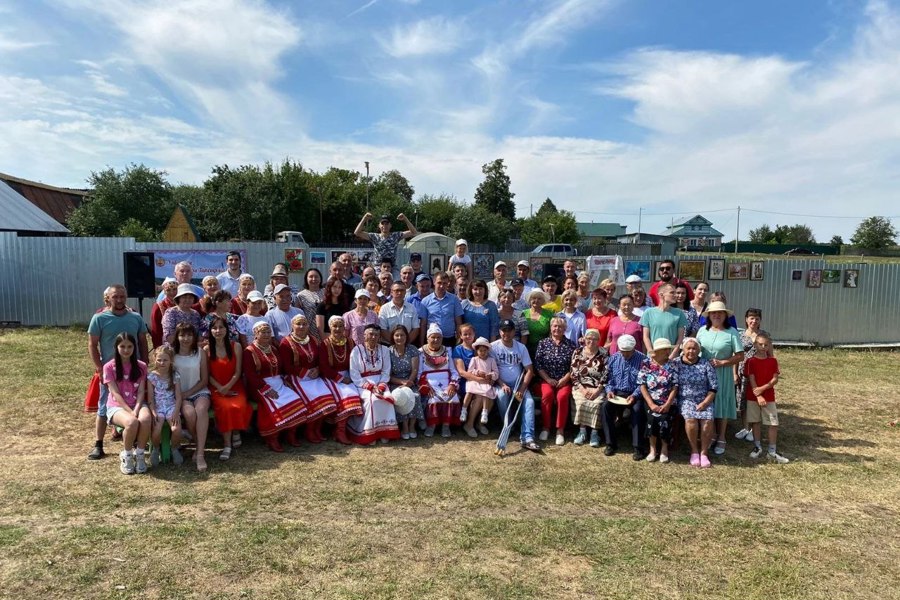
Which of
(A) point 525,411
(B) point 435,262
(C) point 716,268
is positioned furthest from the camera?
(B) point 435,262

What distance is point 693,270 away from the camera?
41.3 ft

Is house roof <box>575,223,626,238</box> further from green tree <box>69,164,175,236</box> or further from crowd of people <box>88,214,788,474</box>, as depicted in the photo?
crowd of people <box>88,214,788,474</box>

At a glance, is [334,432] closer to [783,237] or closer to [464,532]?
[464,532]

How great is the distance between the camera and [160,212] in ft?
109

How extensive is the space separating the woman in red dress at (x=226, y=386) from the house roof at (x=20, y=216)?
80.4 feet

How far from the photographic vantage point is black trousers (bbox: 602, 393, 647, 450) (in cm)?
584

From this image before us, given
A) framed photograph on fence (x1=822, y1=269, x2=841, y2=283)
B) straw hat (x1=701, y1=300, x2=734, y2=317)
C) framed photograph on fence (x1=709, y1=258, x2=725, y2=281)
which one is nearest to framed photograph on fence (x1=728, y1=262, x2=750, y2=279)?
framed photograph on fence (x1=709, y1=258, x2=725, y2=281)

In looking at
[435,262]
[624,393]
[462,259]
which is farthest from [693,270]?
[624,393]

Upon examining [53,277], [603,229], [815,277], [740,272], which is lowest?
[53,277]

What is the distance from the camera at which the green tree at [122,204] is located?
30656 mm

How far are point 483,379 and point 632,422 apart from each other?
5.60 feet

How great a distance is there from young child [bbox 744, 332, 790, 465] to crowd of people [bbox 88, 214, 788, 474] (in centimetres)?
2

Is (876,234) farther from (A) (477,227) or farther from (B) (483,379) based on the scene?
(B) (483,379)

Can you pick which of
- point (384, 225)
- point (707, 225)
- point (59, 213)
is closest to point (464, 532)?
point (384, 225)
